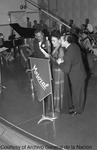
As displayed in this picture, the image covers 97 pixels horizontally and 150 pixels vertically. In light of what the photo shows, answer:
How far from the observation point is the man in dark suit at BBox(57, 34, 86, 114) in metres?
4.23

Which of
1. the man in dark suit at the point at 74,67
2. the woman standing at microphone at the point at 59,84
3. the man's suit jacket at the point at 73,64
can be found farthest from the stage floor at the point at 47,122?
the man's suit jacket at the point at 73,64

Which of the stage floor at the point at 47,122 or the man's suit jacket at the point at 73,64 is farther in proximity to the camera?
the man's suit jacket at the point at 73,64

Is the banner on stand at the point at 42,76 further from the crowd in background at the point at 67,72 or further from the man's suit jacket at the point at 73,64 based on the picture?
the man's suit jacket at the point at 73,64

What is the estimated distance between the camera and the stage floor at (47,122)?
3.74m

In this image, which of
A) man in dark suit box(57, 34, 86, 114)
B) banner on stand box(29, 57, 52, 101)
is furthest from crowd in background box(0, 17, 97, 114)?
banner on stand box(29, 57, 52, 101)

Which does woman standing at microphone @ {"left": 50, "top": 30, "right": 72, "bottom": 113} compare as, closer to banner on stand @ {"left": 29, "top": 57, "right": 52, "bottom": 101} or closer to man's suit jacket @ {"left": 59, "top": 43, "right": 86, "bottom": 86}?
man's suit jacket @ {"left": 59, "top": 43, "right": 86, "bottom": 86}

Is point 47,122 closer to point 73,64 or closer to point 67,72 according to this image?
point 67,72

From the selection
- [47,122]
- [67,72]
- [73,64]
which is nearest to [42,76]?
[67,72]

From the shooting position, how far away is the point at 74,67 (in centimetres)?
437

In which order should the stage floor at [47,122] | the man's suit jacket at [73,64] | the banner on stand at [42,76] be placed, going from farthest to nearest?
the man's suit jacket at [73,64] < the banner on stand at [42,76] < the stage floor at [47,122]

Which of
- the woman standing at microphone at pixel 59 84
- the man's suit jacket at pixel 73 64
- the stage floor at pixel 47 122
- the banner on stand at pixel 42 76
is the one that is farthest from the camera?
the woman standing at microphone at pixel 59 84

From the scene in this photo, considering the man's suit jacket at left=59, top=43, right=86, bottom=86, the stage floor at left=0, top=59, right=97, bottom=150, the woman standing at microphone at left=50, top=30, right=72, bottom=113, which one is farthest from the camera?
the woman standing at microphone at left=50, top=30, right=72, bottom=113

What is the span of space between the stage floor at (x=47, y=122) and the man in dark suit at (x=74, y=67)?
364 mm

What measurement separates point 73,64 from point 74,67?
0.06m
